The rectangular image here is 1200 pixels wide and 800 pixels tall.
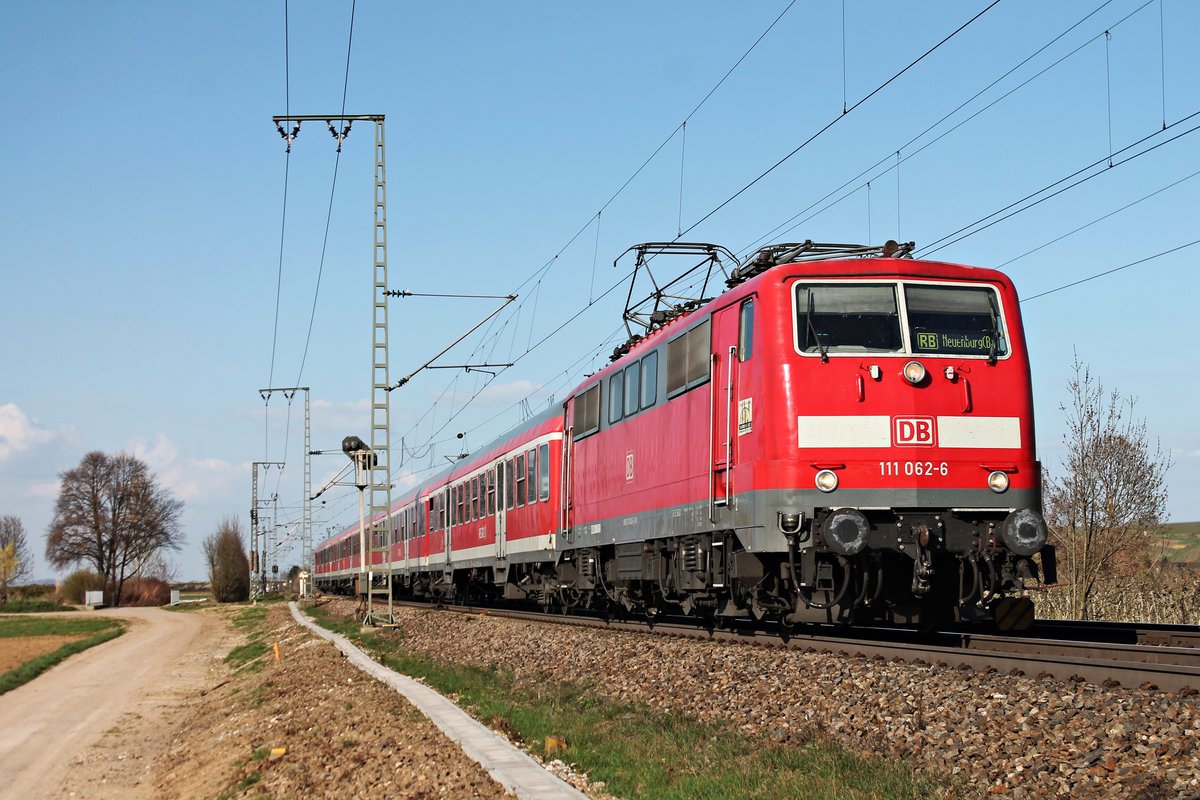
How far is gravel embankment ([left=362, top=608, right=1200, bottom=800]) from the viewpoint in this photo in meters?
6.69

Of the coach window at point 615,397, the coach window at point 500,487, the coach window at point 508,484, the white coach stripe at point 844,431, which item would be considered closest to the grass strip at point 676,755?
the white coach stripe at point 844,431

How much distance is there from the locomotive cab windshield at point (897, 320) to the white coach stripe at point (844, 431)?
700 mm

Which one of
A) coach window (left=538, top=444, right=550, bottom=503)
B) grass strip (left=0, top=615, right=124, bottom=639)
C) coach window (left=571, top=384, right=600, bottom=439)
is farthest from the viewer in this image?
grass strip (left=0, top=615, right=124, bottom=639)

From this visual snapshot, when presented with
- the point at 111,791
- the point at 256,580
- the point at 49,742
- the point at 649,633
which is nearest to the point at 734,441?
the point at 649,633

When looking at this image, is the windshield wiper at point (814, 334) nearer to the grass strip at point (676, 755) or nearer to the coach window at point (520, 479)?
the grass strip at point (676, 755)

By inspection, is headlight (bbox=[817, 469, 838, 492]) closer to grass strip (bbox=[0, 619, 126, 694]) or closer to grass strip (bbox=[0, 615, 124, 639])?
grass strip (bbox=[0, 619, 126, 694])

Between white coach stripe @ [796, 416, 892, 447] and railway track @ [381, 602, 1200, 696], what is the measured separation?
1974 mm

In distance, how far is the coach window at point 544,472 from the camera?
23266 millimetres

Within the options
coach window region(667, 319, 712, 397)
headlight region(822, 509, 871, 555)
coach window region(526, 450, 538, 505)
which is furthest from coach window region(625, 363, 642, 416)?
coach window region(526, 450, 538, 505)

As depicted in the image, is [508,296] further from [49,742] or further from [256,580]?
[256,580]

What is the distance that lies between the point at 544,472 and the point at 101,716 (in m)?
11.3

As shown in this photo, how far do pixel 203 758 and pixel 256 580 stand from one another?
69.9m

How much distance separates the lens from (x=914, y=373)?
12125mm

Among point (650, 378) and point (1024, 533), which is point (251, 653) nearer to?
point (650, 378)
